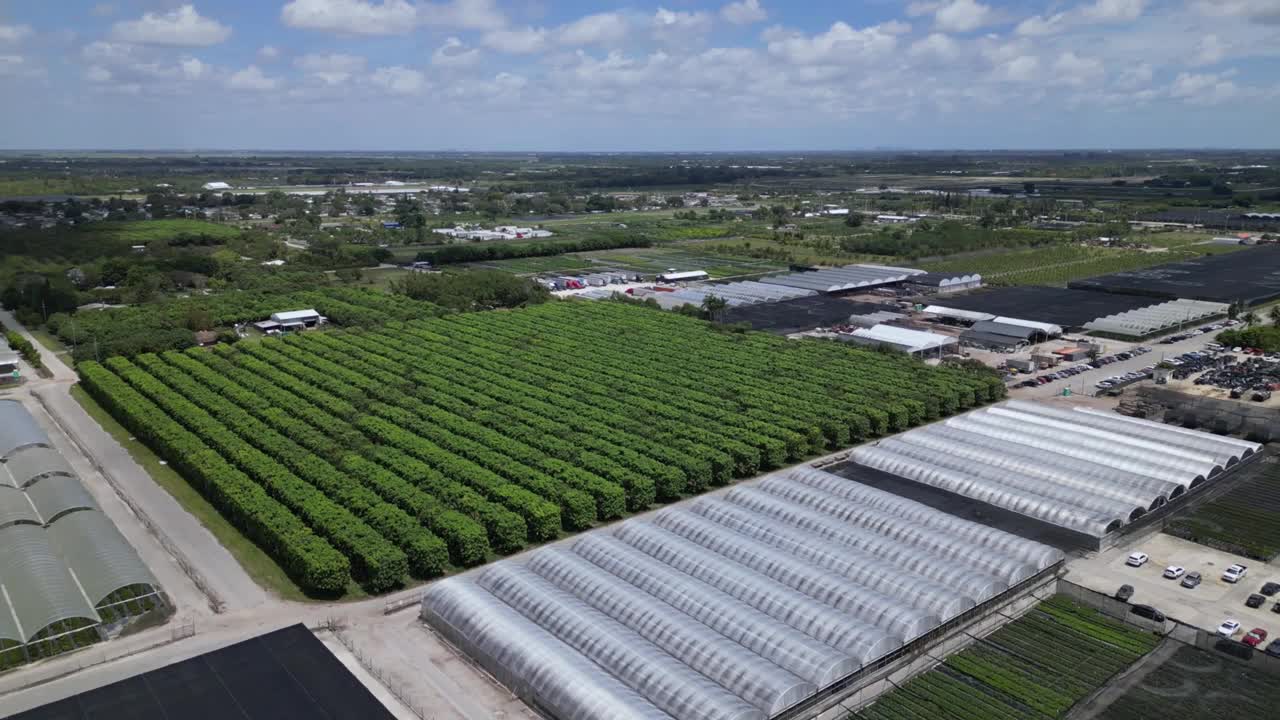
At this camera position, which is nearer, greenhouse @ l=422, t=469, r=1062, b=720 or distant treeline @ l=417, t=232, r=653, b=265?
greenhouse @ l=422, t=469, r=1062, b=720

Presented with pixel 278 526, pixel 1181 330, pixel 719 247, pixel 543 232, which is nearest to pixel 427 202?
pixel 543 232

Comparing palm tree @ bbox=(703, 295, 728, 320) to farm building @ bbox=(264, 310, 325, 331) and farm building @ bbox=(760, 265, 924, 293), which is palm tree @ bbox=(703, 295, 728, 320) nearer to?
farm building @ bbox=(760, 265, 924, 293)

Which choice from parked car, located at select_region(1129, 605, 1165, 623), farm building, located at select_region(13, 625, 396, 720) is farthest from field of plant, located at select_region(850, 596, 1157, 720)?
farm building, located at select_region(13, 625, 396, 720)

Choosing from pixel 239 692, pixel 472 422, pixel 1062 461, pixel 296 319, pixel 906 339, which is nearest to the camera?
pixel 239 692

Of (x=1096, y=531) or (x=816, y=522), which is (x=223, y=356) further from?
(x=1096, y=531)

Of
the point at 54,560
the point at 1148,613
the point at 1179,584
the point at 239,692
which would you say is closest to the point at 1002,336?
the point at 1179,584

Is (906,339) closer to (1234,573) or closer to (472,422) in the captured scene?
(1234,573)

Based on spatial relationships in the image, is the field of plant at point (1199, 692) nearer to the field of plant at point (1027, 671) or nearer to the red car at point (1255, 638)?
the field of plant at point (1027, 671)
